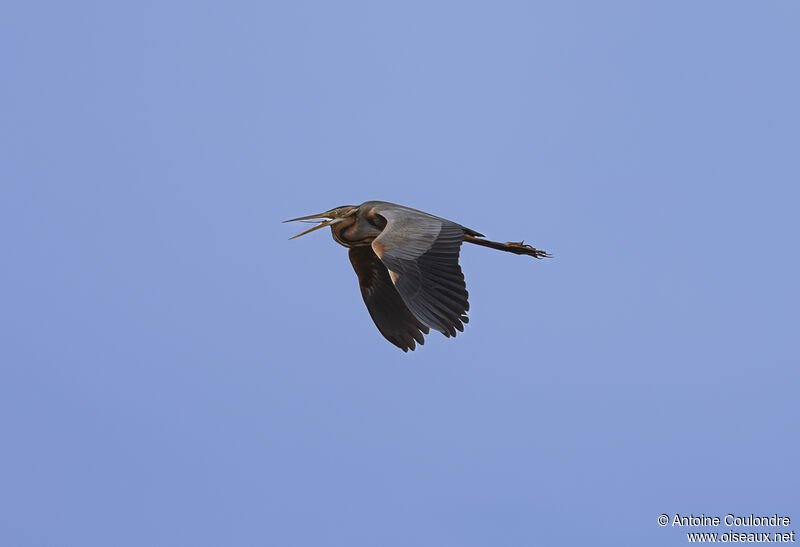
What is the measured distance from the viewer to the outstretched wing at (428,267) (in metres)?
11.7

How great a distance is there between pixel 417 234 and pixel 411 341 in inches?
97.5

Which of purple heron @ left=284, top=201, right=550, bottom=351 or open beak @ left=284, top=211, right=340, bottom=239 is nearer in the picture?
purple heron @ left=284, top=201, right=550, bottom=351

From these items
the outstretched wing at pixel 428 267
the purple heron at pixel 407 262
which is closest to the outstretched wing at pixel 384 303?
the purple heron at pixel 407 262

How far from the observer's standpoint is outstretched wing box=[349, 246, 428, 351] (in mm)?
14867

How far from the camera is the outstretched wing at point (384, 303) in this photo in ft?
48.8

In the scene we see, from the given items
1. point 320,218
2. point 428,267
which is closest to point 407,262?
point 428,267

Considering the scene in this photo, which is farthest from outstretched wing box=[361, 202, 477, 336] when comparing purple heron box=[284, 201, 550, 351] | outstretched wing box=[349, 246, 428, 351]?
outstretched wing box=[349, 246, 428, 351]

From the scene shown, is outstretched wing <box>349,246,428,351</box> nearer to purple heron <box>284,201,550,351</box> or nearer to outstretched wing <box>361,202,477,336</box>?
purple heron <box>284,201,550,351</box>

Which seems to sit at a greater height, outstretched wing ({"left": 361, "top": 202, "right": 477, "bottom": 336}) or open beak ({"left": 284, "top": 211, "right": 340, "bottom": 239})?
open beak ({"left": 284, "top": 211, "right": 340, "bottom": 239})

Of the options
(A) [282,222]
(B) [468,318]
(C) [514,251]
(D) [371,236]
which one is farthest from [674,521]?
(A) [282,222]

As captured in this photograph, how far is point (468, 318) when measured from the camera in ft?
42.3

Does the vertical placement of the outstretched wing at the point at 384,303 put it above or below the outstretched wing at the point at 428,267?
above

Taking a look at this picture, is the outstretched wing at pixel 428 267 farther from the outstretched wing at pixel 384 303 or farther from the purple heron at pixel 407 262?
the outstretched wing at pixel 384 303

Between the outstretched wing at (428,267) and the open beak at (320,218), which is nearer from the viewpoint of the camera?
the outstretched wing at (428,267)
